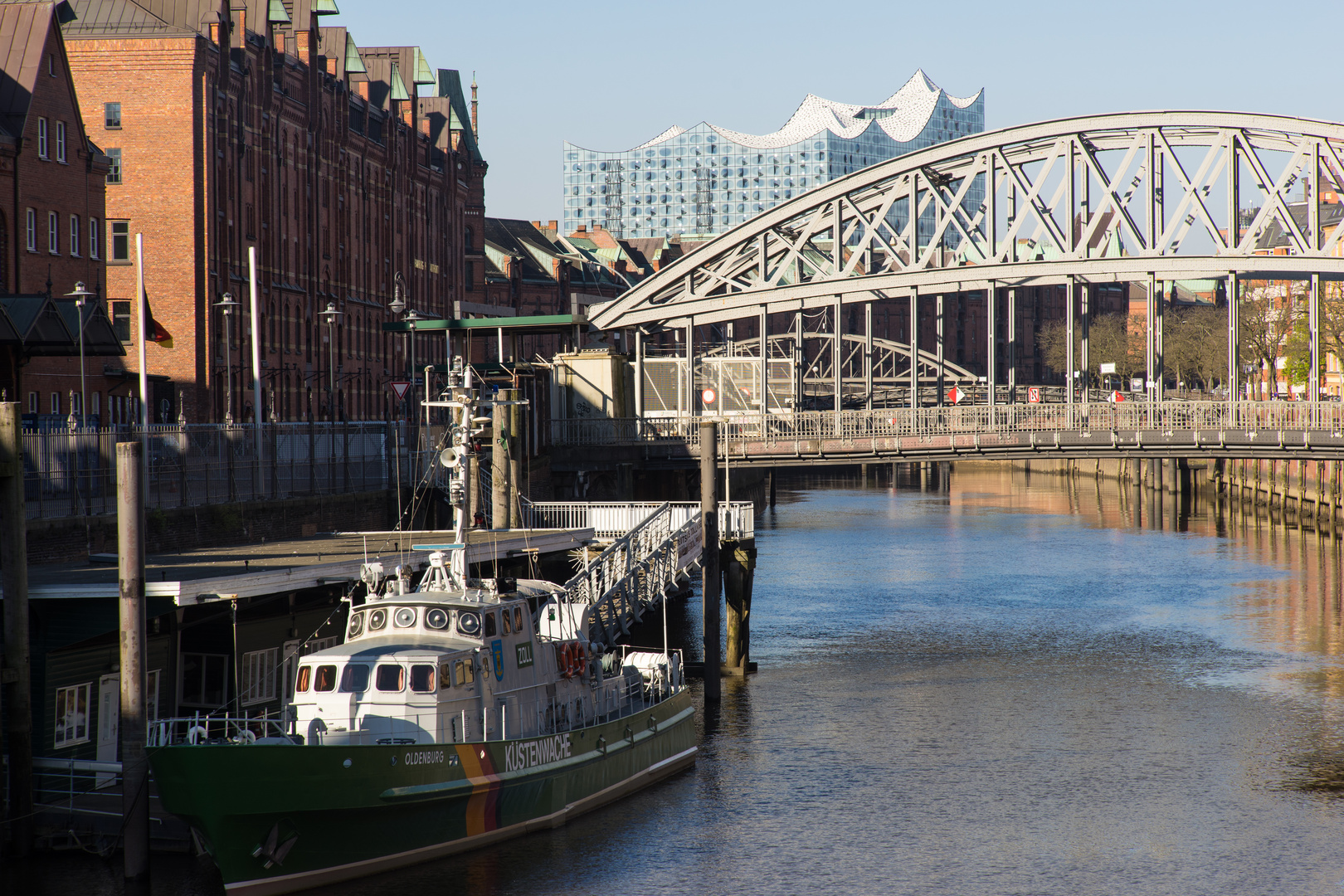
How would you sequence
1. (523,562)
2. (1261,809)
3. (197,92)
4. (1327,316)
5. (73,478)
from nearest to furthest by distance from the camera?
1. (1261,809)
2. (73,478)
3. (523,562)
4. (197,92)
5. (1327,316)

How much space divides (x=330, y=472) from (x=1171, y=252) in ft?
118

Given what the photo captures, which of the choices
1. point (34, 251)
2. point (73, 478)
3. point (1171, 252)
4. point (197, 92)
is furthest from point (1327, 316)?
point (73, 478)

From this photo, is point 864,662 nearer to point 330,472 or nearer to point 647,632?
point 647,632

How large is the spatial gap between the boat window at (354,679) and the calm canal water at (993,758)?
10.2 ft

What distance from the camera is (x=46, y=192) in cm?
5441

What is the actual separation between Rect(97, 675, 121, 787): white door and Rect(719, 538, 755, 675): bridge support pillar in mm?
19287

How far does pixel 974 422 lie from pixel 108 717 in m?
38.6

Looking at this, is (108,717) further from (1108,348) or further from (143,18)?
(1108,348)

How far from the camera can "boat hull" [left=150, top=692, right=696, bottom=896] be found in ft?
72.0

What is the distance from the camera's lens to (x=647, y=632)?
45.7m

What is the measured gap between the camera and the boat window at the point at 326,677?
24.0 m

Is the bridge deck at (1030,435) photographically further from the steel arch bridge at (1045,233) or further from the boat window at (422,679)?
the boat window at (422,679)

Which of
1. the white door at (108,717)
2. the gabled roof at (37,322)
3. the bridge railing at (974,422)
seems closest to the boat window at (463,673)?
the white door at (108,717)

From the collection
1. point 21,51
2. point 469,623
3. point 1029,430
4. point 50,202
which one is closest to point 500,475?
point 469,623
